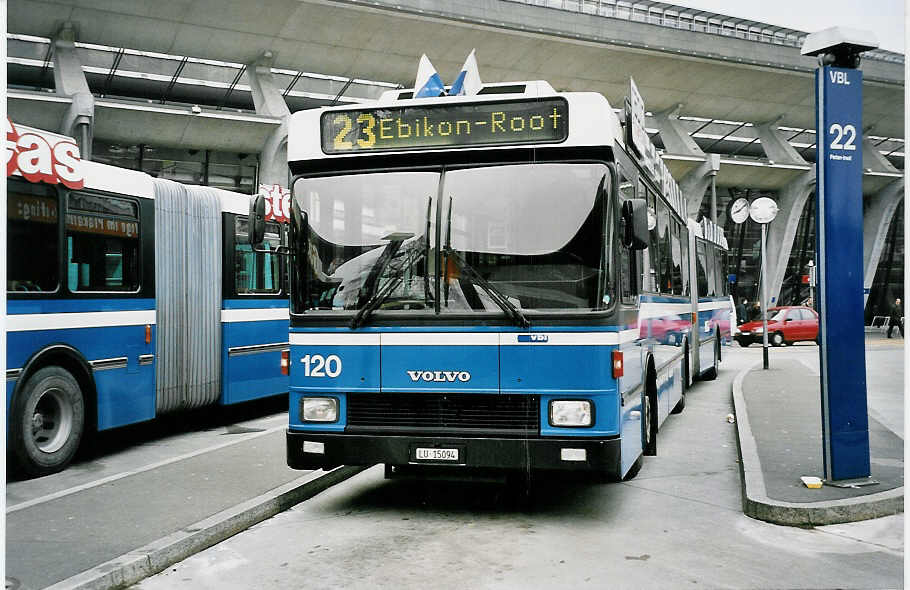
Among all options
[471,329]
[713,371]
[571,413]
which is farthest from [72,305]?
[713,371]

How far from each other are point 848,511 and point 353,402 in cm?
382

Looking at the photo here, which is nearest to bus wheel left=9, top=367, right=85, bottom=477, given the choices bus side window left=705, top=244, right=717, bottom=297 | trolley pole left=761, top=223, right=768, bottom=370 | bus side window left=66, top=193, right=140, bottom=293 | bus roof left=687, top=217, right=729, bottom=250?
bus side window left=66, top=193, right=140, bottom=293

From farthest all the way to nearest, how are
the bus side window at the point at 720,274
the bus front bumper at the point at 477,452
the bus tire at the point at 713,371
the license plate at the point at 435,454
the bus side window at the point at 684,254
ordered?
1. the bus side window at the point at 720,274
2. the bus tire at the point at 713,371
3. the bus side window at the point at 684,254
4. the license plate at the point at 435,454
5. the bus front bumper at the point at 477,452

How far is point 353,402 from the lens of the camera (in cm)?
670

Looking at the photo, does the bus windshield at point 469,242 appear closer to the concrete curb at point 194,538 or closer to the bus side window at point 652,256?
the concrete curb at point 194,538

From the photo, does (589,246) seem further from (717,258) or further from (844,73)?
(717,258)

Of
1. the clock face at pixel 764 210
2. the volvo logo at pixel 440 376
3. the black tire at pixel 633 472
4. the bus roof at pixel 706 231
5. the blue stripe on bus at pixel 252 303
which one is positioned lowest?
the black tire at pixel 633 472

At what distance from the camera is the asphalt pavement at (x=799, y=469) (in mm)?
6809

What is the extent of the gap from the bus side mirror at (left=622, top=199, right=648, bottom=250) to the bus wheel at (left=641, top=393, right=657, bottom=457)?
1.93 metres

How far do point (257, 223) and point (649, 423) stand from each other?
13.5 feet

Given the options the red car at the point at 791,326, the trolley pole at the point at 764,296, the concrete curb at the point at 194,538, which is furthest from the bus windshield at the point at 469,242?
the red car at the point at 791,326

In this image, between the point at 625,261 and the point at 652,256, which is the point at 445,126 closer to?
the point at 625,261

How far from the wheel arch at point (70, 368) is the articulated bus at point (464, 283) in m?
3.08

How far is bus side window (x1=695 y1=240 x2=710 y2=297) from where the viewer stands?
52.5 ft
